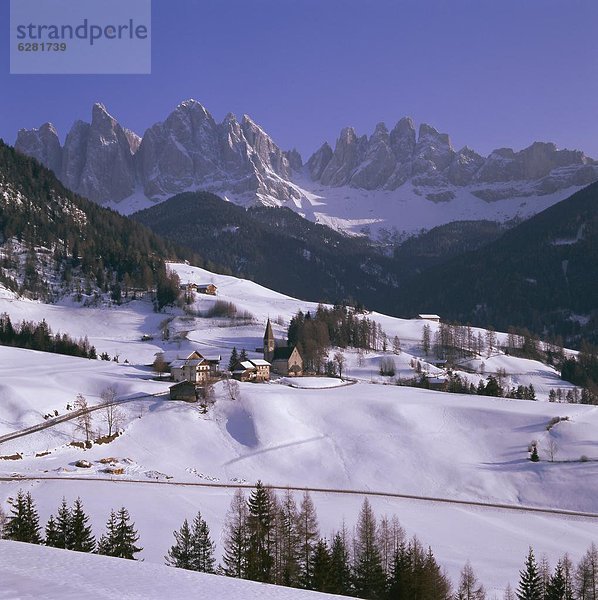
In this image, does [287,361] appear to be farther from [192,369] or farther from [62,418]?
[62,418]

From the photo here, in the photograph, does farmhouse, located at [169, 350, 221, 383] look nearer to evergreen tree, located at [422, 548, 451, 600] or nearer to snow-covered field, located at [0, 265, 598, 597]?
snow-covered field, located at [0, 265, 598, 597]

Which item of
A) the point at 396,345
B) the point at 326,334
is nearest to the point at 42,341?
the point at 326,334

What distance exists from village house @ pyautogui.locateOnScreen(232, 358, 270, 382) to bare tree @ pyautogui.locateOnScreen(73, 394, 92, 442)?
23718mm

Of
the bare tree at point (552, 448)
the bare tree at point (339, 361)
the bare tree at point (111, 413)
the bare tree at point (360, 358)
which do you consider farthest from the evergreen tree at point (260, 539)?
the bare tree at point (360, 358)

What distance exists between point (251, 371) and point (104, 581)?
238ft

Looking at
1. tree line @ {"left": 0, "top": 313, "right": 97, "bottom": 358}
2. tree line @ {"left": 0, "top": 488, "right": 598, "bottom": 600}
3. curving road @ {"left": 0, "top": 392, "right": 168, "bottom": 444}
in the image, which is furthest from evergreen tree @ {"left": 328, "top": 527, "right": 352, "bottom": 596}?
tree line @ {"left": 0, "top": 313, "right": 97, "bottom": 358}

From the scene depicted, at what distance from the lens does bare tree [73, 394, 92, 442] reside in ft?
217

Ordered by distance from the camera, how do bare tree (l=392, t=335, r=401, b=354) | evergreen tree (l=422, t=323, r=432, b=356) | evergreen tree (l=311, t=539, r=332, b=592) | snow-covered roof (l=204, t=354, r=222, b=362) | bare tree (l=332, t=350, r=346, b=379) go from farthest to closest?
evergreen tree (l=422, t=323, r=432, b=356) < bare tree (l=392, t=335, r=401, b=354) < bare tree (l=332, t=350, r=346, b=379) < snow-covered roof (l=204, t=354, r=222, b=362) < evergreen tree (l=311, t=539, r=332, b=592)

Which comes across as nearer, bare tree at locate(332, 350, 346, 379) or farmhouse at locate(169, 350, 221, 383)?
farmhouse at locate(169, 350, 221, 383)

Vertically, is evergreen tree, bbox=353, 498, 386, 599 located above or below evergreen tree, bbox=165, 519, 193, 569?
below

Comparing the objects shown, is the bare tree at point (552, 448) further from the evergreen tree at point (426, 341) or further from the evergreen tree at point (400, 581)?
the evergreen tree at point (426, 341)

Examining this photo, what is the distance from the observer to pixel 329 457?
218ft

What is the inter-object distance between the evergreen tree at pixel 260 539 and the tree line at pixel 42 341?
3043 inches

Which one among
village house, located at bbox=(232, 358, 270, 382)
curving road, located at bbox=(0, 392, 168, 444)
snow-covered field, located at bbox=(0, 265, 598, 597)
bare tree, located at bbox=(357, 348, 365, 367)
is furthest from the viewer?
bare tree, located at bbox=(357, 348, 365, 367)
